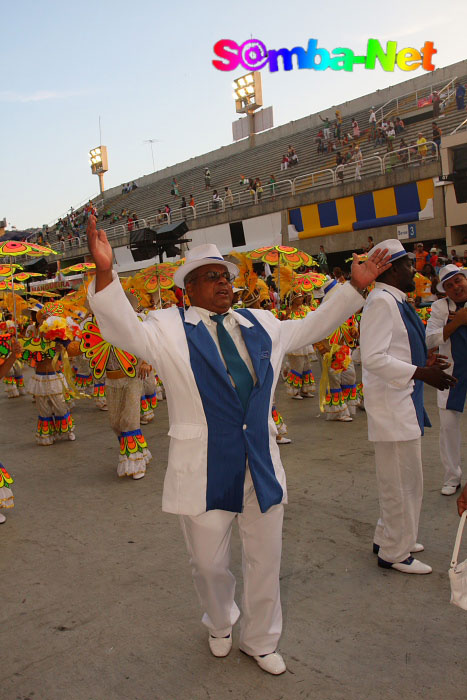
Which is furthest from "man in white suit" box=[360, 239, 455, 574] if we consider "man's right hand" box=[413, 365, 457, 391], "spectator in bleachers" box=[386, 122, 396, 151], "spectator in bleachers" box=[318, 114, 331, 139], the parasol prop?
"spectator in bleachers" box=[318, 114, 331, 139]

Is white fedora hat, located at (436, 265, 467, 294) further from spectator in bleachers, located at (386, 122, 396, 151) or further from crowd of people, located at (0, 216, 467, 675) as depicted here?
spectator in bleachers, located at (386, 122, 396, 151)

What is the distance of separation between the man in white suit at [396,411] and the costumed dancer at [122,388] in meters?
2.90

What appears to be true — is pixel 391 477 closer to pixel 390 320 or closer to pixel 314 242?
pixel 390 320

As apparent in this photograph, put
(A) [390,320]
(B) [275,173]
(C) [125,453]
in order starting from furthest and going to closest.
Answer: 1. (B) [275,173]
2. (C) [125,453]
3. (A) [390,320]

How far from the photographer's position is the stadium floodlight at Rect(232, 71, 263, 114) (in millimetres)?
39059

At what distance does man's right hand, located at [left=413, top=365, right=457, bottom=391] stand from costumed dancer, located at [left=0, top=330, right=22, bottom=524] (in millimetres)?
3146

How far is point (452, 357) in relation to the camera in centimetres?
475

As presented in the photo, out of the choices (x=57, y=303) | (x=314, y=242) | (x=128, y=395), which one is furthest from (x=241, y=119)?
(x=128, y=395)

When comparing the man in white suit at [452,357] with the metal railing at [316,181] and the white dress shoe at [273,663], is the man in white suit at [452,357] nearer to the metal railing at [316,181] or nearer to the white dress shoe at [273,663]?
the white dress shoe at [273,663]

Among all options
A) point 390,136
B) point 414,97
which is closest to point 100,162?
point 414,97

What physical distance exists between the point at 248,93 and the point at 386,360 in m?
40.1

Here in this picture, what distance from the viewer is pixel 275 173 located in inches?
1079

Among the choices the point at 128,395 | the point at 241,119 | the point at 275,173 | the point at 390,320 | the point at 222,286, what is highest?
the point at 241,119

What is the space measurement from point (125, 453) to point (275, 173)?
77.2 ft
